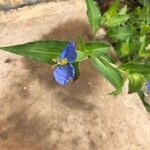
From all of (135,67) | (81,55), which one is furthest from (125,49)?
(81,55)

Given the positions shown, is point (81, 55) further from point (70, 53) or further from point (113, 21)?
point (113, 21)

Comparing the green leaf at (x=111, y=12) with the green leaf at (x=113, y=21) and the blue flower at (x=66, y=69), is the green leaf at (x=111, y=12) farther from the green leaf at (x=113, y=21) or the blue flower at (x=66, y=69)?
the blue flower at (x=66, y=69)

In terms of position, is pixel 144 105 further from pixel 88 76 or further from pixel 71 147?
pixel 71 147

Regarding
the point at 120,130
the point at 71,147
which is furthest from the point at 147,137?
the point at 71,147

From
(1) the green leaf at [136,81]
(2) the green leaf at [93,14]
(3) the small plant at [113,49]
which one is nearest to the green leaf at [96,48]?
(3) the small plant at [113,49]

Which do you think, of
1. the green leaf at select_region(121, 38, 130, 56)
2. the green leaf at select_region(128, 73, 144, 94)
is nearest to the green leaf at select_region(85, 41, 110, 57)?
the green leaf at select_region(128, 73, 144, 94)
